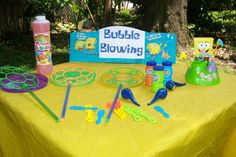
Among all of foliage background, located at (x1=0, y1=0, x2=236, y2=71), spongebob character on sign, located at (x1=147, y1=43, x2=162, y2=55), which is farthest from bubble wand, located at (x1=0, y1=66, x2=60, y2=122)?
foliage background, located at (x1=0, y1=0, x2=236, y2=71)

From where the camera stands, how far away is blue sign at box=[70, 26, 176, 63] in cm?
152

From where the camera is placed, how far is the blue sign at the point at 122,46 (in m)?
1.52

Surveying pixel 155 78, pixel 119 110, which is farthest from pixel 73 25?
pixel 119 110

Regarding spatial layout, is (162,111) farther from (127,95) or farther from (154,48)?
(154,48)

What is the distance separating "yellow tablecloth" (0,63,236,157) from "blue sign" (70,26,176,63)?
0.74 ft

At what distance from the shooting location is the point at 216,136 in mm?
1134

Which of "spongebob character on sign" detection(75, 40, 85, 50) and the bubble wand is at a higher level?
"spongebob character on sign" detection(75, 40, 85, 50)

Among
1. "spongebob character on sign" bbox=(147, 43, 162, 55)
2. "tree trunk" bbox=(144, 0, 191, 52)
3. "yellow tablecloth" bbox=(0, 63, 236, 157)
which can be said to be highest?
"tree trunk" bbox=(144, 0, 191, 52)

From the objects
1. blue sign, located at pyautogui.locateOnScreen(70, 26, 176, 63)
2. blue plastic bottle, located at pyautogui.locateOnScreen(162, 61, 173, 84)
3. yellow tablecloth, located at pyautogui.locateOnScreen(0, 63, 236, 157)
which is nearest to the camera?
yellow tablecloth, located at pyautogui.locateOnScreen(0, 63, 236, 157)

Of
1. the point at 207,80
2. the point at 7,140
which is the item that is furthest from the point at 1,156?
the point at 207,80

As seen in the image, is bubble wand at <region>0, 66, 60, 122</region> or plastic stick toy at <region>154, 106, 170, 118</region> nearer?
plastic stick toy at <region>154, 106, 170, 118</region>

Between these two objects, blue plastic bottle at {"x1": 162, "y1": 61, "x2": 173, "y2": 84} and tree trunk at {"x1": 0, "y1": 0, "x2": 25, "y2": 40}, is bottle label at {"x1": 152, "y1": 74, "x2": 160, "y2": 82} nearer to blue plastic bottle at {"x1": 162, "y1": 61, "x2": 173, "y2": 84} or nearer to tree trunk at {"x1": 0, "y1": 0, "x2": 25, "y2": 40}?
blue plastic bottle at {"x1": 162, "y1": 61, "x2": 173, "y2": 84}

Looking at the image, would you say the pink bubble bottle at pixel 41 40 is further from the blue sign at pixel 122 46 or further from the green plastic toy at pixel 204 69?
the green plastic toy at pixel 204 69

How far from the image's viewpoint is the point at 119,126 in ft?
3.09
